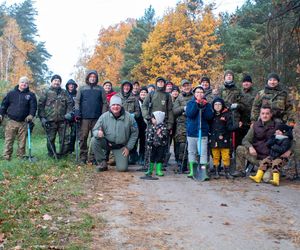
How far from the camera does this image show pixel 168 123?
10289 millimetres

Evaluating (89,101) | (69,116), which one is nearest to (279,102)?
(89,101)

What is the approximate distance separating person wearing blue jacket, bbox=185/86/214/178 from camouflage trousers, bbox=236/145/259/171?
0.78 meters

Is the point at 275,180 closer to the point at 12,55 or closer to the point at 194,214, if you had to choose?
the point at 194,214

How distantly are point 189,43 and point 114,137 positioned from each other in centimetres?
2564

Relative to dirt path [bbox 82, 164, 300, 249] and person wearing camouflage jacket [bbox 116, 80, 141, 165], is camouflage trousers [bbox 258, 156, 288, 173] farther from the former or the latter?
person wearing camouflage jacket [bbox 116, 80, 141, 165]

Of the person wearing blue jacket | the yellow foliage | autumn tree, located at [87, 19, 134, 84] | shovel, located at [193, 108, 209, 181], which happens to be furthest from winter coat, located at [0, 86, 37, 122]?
the yellow foliage

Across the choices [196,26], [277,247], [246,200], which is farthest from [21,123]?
[196,26]

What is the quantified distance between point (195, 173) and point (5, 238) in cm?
511

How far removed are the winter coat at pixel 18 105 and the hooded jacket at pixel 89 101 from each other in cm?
115

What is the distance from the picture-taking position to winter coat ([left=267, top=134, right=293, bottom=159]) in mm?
→ 8625

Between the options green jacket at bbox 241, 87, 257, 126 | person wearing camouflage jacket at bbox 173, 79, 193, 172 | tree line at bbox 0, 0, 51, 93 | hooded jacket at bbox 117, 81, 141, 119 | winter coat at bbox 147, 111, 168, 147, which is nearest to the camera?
winter coat at bbox 147, 111, 168, 147

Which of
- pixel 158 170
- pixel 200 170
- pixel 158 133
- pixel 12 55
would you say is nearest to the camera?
pixel 200 170

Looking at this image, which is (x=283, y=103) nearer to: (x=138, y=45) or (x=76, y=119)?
(x=76, y=119)

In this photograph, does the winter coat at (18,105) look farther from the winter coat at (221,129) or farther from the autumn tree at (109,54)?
the autumn tree at (109,54)
